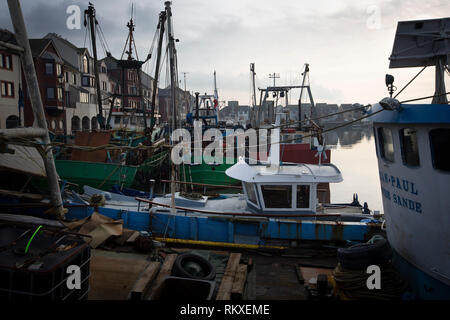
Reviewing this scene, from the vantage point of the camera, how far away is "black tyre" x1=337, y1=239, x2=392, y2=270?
6.18m

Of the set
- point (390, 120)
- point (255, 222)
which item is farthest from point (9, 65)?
point (390, 120)

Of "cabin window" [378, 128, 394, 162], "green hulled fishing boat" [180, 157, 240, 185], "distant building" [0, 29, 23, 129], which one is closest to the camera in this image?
"cabin window" [378, 128, 394, 162]

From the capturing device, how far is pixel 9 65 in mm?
29469

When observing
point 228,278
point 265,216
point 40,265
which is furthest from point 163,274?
point 265,216

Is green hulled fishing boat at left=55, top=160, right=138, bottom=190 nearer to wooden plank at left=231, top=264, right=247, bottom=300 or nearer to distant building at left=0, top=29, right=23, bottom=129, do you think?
wooden plank at left=231, top=264, right=247, bottom=300

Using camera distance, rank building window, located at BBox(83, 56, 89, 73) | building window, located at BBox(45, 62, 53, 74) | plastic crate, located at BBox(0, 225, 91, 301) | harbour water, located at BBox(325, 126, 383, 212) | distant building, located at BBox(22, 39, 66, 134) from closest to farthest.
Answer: plastic crate, located at BBox(0, 225, 91, 301)
harbour water, located at BBox(325, 126, 383, 212)
distant building, located at BBox(22, 39, 66, 134)
building window, located at BBox(45, 62, 53, 74)
building window, located at BBox(83, 56, 89, 73)

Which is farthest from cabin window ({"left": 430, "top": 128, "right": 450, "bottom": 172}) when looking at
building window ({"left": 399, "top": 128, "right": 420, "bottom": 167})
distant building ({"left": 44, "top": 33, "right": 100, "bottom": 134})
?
distant building ({"left": 44, "top": 33, "right": 100, "bottom": 134})

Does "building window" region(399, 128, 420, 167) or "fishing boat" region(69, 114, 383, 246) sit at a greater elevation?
"building window" region(399, 128, 420, 167)

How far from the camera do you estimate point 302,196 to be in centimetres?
895

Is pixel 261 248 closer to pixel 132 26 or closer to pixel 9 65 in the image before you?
pixel 132 26

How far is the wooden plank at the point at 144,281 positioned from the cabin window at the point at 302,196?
4326 millimetres

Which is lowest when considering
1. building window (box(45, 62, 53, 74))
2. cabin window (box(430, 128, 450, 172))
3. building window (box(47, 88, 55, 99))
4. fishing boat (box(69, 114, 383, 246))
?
fishing boat (box(69, 114, 383, 246))

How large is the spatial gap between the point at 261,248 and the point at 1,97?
29.9 meters

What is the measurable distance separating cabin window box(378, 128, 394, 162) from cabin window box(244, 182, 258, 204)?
3449 mm
